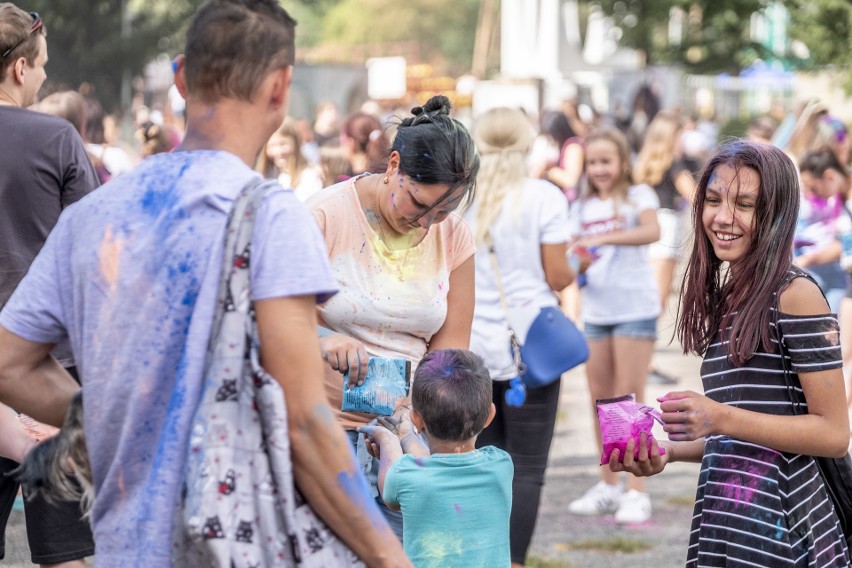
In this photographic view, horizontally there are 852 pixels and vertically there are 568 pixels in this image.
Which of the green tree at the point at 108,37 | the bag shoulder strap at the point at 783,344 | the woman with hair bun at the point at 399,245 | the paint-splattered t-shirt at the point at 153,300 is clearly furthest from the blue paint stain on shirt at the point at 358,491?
the green tree at the point at 108,37

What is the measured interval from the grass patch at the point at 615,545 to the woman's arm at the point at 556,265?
1.46m

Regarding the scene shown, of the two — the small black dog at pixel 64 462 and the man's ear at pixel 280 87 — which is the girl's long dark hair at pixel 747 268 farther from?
the small black dog at pixel 64 462

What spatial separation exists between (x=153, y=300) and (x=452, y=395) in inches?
48.5

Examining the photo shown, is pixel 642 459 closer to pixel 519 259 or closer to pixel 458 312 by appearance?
pixel 458 312

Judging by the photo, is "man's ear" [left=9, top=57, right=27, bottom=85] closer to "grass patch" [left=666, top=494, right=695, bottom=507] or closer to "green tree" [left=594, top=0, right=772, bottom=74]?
"grass patch" [left=666, top=494, right=695, bottom=507]

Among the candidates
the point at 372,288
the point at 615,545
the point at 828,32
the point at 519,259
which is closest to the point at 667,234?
the point at 615,545

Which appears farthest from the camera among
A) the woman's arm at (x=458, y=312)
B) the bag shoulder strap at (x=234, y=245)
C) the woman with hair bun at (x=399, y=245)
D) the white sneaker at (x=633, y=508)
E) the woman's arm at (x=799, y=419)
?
the white sneaker at (x=633, y=508)

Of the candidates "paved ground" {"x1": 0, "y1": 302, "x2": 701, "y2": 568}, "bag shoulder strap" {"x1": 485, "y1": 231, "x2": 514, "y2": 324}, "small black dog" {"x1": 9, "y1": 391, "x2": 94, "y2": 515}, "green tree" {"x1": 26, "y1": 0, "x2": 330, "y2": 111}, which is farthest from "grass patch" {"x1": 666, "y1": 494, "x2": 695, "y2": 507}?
"green tree" {"x1": 26, "y1": 0, "x2": 330, "y2": 111}

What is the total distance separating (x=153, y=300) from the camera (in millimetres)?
2076

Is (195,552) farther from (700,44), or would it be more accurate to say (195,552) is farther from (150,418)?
(700,44)

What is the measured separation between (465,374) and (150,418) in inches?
49.0

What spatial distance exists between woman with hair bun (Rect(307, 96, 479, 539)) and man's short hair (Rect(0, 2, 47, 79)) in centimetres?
109

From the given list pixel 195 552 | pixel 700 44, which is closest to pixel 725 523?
pixel 195 552

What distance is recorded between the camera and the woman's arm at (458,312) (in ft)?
11.9
